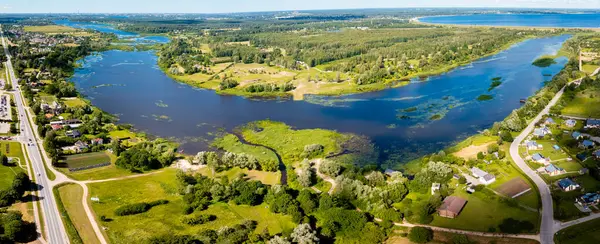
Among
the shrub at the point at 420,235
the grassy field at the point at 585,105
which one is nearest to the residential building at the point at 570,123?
the grassy field at the point at 585,105

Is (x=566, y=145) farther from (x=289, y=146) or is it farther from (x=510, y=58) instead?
(x=510, y=58)

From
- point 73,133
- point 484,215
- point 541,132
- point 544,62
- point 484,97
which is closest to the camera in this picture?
point 484,215

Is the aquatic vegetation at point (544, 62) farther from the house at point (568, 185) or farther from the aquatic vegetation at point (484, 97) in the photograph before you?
the house at point (568, 185)

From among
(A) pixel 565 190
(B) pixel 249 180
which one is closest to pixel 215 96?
(B) pixel 249 180

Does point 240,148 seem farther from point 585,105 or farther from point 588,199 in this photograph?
point 585,105

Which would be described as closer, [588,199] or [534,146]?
[588,199]

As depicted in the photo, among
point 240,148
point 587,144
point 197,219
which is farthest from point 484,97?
point 197,219
